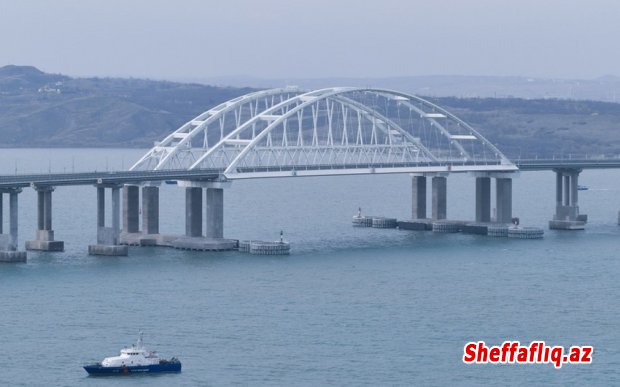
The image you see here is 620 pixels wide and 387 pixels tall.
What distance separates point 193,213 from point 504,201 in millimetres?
23632

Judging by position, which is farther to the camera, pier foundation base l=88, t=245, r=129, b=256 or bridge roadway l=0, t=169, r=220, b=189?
pier foundation base l=88, t=245, r=129, b=256

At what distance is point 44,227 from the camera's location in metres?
82.1

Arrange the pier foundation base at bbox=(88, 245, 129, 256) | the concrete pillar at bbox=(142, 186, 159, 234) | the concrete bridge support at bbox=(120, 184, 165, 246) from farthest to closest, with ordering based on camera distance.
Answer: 1. the concrete pillar at bbox=(142, 186, 159, 234)
2. the concrete bridge support at bbox=(120, 184, 165, 246)
3. the pier foundation base at bbox=(88, 245, 129, 256)

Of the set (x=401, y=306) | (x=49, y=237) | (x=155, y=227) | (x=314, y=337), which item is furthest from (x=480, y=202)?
(x=314, y=337)

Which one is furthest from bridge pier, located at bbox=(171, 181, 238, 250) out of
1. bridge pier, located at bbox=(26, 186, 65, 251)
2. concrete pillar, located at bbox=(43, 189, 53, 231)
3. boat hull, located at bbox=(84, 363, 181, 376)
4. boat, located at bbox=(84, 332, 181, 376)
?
boat hull, located at bbox=(84, 363, 181, 376)

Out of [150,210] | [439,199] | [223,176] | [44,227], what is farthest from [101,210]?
[439,199]

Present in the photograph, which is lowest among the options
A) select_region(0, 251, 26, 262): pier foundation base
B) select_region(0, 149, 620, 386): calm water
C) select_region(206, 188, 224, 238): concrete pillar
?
select_region(0, 149, 620, 386): calm water

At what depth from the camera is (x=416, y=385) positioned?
49125 mm

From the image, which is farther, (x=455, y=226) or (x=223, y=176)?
(x=455, y=226)

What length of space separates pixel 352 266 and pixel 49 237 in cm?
1554

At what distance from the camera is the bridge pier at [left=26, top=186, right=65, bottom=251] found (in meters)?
81.2

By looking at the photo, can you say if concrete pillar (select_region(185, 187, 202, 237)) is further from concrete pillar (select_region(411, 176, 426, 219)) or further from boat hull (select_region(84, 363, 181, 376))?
boat hull (select_region(84, 363, 181, 376))

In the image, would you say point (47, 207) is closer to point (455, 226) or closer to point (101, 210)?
point (101, 210)

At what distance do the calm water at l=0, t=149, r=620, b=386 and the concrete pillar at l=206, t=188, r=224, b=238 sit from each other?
3311 mm
